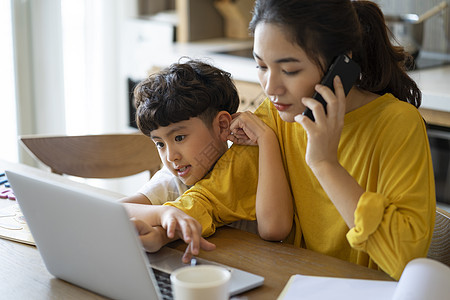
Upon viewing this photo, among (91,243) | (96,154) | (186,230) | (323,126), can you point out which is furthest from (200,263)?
(96,154)

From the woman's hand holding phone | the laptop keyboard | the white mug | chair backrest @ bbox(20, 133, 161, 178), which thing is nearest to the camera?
the white mug

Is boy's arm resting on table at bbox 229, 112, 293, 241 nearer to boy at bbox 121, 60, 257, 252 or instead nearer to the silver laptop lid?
boy at bbox 121, 60, 257, 252

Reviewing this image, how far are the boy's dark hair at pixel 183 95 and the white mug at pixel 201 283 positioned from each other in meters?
0.51

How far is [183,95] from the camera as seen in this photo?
129 cm

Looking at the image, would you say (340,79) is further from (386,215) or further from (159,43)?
(159,43)

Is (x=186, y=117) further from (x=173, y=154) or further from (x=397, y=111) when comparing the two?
(x=397, y=111)

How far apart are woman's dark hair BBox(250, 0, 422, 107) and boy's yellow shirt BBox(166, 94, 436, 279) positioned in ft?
0.18

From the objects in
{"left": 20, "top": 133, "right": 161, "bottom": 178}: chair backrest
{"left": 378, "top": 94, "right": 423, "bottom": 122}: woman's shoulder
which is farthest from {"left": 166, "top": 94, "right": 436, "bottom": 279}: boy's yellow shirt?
{"left": 20, "top": 133, "right": 161, "bottom": 178}: chair backrest

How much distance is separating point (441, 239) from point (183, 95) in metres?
0.62

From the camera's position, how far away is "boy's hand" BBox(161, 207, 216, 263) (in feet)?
3.46

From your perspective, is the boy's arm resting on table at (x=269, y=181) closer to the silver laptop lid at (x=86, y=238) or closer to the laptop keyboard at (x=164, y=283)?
the laptop keyboard at (x=164, y=283)

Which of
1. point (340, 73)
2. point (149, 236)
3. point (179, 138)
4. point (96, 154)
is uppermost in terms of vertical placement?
point (340, 73)

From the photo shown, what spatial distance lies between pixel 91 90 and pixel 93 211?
2502 mm

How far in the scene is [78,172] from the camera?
1.99 m
